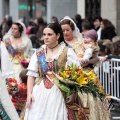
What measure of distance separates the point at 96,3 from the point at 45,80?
15020 millimetres

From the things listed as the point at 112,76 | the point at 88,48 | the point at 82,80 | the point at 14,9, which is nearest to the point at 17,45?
the point at 112,76

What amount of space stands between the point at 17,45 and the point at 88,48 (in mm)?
3647

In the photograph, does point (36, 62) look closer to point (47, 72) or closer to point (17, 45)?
point (47, 72)

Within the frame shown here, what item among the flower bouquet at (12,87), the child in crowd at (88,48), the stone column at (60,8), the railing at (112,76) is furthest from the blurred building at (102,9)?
the flower bouquet at (12,87)

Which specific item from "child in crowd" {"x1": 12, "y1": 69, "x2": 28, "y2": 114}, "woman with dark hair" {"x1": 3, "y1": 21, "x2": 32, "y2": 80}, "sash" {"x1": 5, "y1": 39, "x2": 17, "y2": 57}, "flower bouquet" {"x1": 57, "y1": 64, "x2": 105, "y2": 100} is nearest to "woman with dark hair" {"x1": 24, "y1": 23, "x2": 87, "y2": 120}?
"flower bouquet" {"x1": 57, "y1": 64, "x2": 105, "y2": 100}

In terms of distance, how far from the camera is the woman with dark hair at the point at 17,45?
43.3 ft

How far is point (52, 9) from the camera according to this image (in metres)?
28.0

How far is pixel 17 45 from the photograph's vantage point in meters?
13.3

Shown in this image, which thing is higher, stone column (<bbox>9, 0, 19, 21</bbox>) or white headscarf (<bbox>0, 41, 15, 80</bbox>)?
stone column (<bbox>9, 0, 19, 21</bbox>)

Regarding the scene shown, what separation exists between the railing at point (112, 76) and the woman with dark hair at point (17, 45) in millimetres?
1632

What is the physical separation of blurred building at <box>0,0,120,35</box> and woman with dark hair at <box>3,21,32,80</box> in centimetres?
663

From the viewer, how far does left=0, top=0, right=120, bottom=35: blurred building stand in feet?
66.7

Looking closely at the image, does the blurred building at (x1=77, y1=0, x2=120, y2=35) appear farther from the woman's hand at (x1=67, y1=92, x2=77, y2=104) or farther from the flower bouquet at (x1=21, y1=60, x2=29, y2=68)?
the woman's hand at (x1=67, y1=92, x2=77, y2=104)

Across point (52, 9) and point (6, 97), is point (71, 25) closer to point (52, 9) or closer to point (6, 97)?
point (6, 97)
